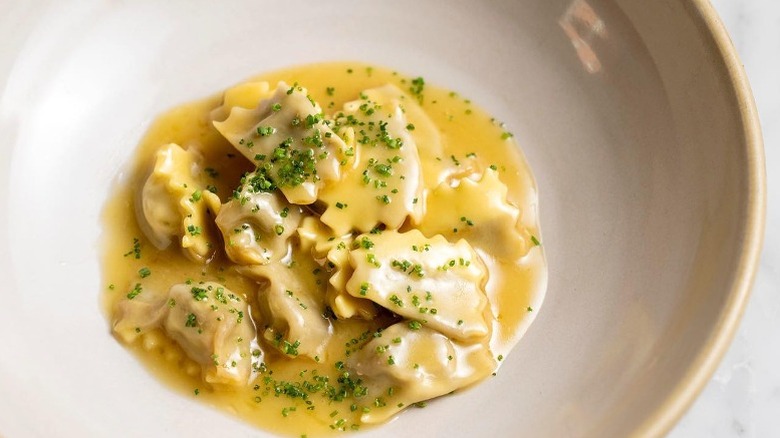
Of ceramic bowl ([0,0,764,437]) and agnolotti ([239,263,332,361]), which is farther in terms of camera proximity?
agnolotti ([239,263,332,361])

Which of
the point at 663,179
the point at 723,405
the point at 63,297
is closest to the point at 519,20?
the point at 663,179

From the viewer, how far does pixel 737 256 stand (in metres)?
3.68

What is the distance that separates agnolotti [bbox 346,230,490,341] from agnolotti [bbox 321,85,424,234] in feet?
0.43

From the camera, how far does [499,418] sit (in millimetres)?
4016

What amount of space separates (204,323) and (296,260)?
0.58 meters

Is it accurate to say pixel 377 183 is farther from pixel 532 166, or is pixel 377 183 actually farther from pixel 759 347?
pixel 759 347

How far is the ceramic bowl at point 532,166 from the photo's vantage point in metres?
3.83

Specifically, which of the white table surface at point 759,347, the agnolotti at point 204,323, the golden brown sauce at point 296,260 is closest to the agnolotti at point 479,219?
the golden brown sauce at point 296,260

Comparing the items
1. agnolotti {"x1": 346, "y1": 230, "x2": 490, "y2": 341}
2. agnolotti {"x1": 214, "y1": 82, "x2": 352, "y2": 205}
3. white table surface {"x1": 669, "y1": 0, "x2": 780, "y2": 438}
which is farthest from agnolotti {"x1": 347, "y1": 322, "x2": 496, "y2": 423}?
white table surface {"x1": 669, "y1": 0, "x2": 780, "y2": 438}

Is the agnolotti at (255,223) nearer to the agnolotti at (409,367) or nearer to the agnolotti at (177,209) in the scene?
the agnolotti at (177,209)

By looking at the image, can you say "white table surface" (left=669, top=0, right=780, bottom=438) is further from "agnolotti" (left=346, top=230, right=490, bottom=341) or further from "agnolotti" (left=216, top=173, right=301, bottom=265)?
"agnolotti" (left=216, top=173, right=301, bottom=265)

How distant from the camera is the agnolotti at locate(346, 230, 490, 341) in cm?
400

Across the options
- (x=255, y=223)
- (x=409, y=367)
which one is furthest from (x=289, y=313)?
(x=409, y=367)

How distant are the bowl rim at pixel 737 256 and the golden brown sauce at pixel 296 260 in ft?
2.96
